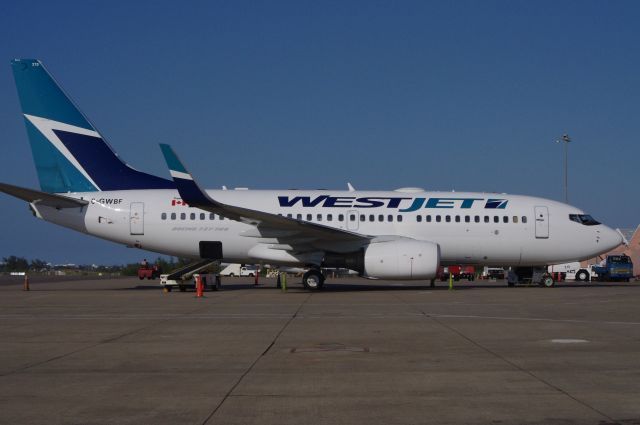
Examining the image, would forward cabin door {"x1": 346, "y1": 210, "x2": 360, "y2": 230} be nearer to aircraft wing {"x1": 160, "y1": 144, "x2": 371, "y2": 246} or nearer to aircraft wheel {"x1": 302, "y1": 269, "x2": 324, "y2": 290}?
aircraft wing {"x1": 160, "y1": 144, "x2": 371, "y2": 246}

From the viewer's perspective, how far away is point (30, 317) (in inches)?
655

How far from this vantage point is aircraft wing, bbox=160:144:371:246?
23.4 metres

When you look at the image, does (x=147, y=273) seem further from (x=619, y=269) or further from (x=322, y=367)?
(x=322, y=367)

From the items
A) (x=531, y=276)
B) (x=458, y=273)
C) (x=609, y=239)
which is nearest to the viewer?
(x=609, y=239)

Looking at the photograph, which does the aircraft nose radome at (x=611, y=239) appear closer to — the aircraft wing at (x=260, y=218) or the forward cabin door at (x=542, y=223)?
the forward cabin door at (x=542, y=223)

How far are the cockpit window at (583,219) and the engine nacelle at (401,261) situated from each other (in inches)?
266

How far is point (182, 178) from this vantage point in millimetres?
23328

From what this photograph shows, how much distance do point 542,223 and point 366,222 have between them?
22.2 feet

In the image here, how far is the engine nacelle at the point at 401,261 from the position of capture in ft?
83.0

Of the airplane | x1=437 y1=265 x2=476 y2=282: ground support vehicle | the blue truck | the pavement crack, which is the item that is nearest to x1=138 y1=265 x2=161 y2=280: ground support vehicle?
x1=437 y1=265 x2=476 y2=282: ground support vehicle

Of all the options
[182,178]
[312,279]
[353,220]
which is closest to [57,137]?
[182,178]

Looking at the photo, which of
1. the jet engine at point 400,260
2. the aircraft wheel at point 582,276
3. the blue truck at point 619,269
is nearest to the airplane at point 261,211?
the jet engine at point 400,260

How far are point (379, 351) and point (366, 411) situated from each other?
4.05 m

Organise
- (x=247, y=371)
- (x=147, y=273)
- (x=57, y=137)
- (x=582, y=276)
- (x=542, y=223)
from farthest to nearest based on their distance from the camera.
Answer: (x=582, y=276), (x=147, y=273), (x=542, y=223), (x=57, y=137), (x=247, y=371)
